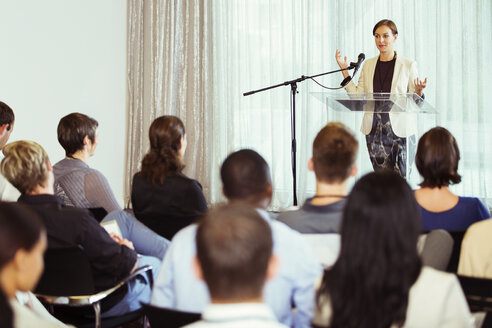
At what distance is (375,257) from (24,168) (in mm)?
1560

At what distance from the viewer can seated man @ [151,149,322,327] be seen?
67.4 inches

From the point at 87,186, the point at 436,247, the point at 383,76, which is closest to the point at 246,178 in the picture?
the point at 436,247

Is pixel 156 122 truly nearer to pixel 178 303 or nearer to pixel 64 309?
pixel 64 309

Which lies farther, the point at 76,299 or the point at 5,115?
the point at 5,115

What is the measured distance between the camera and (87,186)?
10.3 feet

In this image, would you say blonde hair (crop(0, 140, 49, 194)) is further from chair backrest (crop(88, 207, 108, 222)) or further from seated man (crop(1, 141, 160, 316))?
chair backrest (crop(88, 207, 108, 222))

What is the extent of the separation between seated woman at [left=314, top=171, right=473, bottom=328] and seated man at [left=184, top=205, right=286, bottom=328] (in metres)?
0.31

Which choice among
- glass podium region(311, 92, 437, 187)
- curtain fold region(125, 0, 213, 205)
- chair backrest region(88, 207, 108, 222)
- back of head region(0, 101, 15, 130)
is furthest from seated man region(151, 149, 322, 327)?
curtain fold region(125, 0, 213, 205)

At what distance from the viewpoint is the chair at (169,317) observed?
158 cm

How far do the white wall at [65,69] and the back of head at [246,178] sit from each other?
4.28 meters

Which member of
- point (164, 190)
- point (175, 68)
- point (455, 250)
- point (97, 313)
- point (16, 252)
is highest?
point (175, 68)

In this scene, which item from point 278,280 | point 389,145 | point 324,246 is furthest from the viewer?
point 389,145

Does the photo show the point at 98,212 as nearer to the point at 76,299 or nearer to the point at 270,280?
the point at 76,299

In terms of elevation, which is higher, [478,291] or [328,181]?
[328,181]
